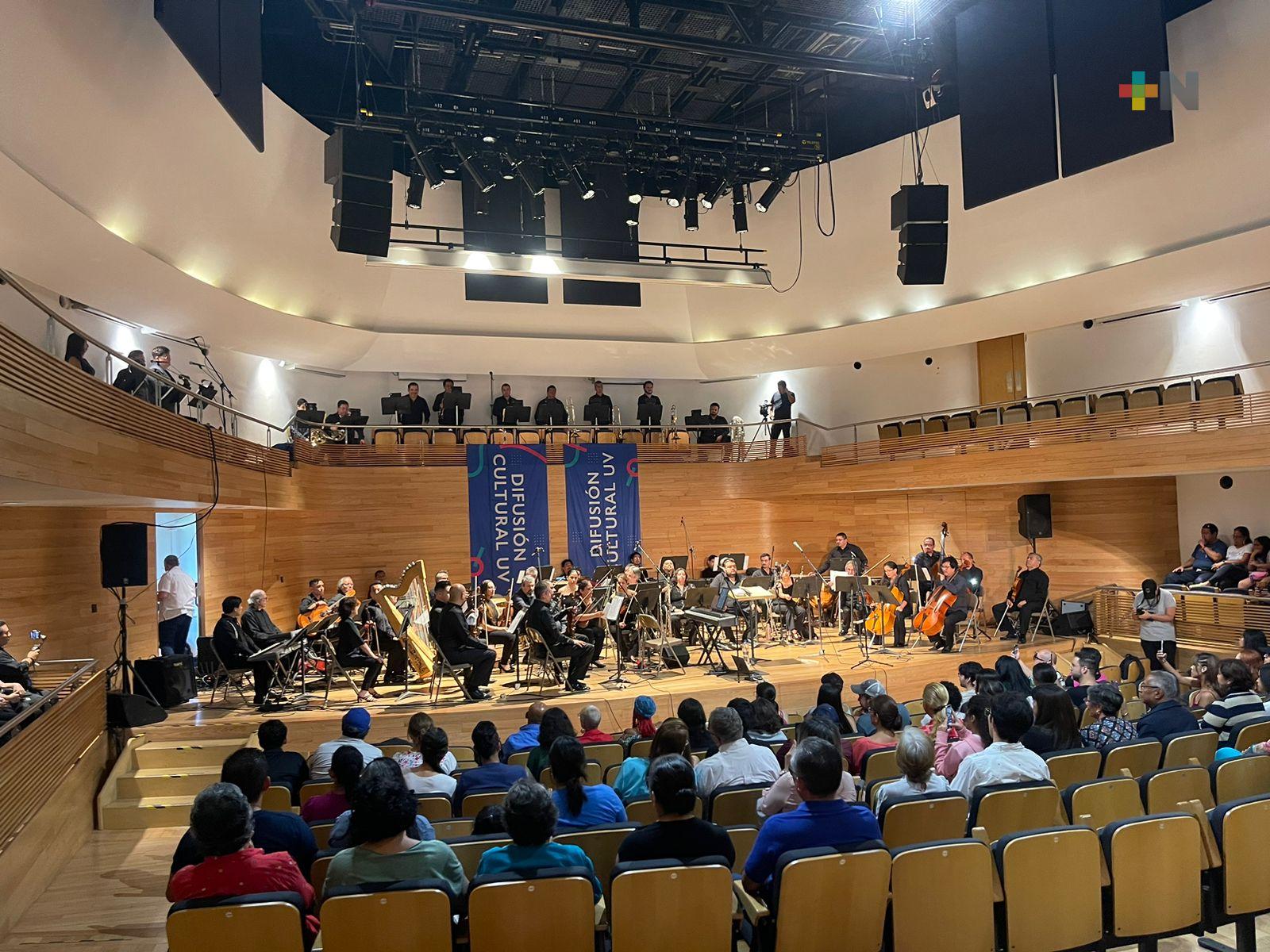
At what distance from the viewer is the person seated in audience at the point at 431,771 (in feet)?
15.9

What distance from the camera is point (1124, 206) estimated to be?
39.7 ft

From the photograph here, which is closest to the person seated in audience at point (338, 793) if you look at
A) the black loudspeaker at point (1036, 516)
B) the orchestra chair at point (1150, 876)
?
the orchestra chair at point (1150, 876)

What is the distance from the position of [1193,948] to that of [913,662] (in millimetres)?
7355

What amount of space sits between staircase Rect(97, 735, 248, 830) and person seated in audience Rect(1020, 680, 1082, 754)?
21.7 ft

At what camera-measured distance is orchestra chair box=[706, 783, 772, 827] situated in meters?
4.32

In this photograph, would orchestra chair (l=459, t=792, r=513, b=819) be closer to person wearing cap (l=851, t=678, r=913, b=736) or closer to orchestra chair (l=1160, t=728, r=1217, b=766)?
person wearing cap (l=851, t=678, r=913, b=736)

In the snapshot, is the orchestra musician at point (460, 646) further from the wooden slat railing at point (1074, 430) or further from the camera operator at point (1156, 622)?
the wooden slat railing at point (1074, 430)

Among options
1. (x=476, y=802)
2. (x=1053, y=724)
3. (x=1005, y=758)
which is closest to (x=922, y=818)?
(x=1005, y=758)

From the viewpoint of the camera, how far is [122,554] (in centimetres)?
881

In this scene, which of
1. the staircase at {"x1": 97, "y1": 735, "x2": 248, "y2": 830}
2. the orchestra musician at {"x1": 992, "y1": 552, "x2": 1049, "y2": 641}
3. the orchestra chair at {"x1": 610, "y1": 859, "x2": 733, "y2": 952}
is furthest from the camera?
the orchestra musician at {"x1": 992, "y1": 552, "x2": 1049, "y2": 641}

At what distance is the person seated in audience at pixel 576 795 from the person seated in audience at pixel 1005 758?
166 cm

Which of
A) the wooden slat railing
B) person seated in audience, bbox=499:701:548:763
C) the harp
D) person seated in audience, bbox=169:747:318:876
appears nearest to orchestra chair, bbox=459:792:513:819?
person seated in audience, bbox=169:747:318:876

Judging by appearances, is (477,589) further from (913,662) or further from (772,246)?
(772,246)

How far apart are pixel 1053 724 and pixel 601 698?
17.8ft
